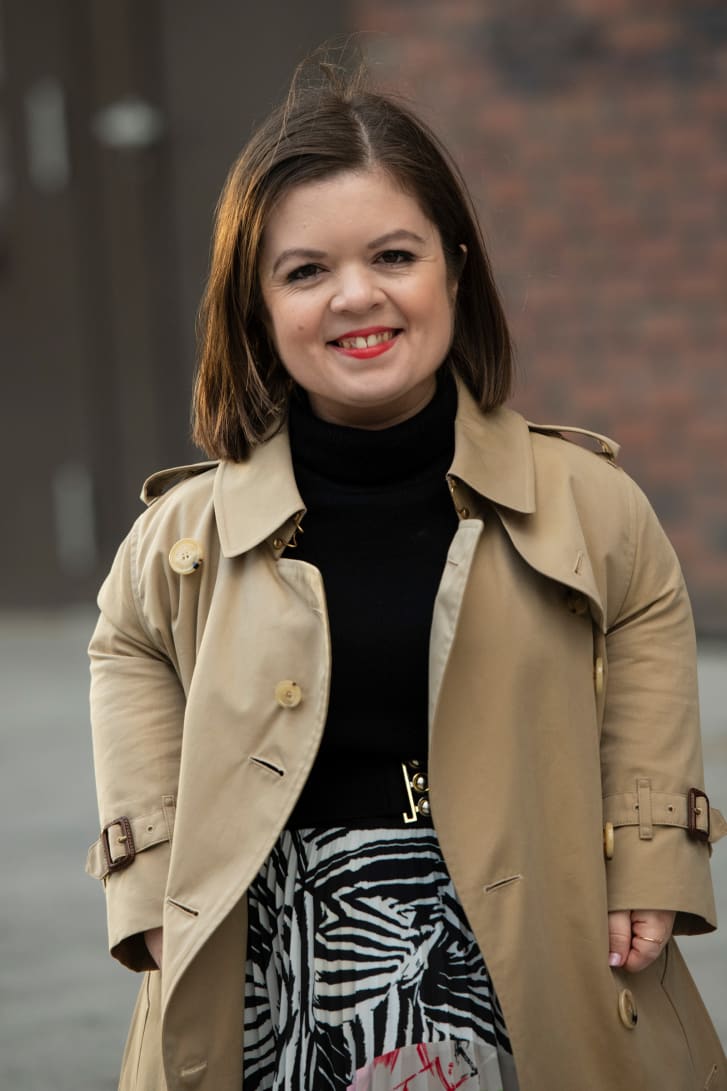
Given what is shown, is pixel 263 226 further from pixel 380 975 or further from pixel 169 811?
pixel 380 975

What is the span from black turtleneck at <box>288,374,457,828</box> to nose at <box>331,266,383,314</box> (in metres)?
0.21

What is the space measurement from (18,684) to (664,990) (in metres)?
5.19

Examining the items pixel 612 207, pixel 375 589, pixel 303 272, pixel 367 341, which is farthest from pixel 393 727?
pixel 612 207

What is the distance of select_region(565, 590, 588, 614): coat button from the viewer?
2.20 m

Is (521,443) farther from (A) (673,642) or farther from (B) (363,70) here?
(B) (363,70)

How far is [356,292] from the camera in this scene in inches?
83.9

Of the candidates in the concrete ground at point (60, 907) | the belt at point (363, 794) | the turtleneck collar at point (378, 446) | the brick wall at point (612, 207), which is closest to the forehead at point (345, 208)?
the turtleneck collar at point (378, 446)

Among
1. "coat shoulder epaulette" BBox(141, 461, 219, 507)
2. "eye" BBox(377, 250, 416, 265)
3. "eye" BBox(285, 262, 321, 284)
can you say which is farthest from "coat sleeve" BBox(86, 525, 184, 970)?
"eye" BBox(377, 250, 416, 265)

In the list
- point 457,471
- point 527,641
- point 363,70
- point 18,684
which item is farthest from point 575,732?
point 18,684

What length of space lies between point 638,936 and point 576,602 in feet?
1.66

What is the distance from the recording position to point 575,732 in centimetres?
218

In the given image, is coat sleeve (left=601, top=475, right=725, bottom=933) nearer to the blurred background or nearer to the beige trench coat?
the beige trench coat

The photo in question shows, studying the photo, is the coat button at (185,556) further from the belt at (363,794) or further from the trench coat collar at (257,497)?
the belt at (363,794)

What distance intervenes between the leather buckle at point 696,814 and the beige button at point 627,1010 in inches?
9.9
